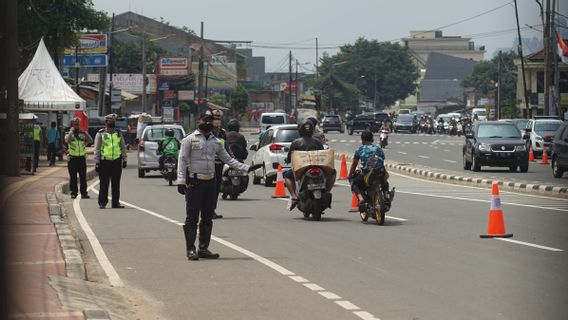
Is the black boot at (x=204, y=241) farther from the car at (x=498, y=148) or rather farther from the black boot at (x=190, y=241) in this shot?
the car at (x=498, y=148)

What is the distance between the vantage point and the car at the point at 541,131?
43875mm

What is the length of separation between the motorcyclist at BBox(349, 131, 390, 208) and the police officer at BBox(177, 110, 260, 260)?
15.9ft

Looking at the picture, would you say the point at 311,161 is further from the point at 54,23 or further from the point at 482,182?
the point at 54,23

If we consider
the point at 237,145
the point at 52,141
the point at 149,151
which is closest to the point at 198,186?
the point at 237,145

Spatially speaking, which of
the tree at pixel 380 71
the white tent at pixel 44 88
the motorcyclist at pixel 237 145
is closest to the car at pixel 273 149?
the motorcyclist at pixel 237 145

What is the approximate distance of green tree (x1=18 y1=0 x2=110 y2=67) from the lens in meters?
43.3

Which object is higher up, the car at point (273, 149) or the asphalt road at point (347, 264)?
the car at point (273, 149)

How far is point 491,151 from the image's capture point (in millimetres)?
35156

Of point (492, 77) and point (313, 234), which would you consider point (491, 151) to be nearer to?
point (313, 234)

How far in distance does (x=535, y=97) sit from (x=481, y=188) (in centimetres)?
5106

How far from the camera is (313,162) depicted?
1802cm

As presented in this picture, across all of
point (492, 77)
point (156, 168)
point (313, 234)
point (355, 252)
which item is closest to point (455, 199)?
point (313, 234)

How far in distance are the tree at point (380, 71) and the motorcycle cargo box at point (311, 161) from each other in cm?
13898

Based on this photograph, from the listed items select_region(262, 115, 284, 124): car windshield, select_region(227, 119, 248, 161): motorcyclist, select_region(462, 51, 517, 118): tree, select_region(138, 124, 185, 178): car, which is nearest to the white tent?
select_region(138, 124, 185, 178): car
